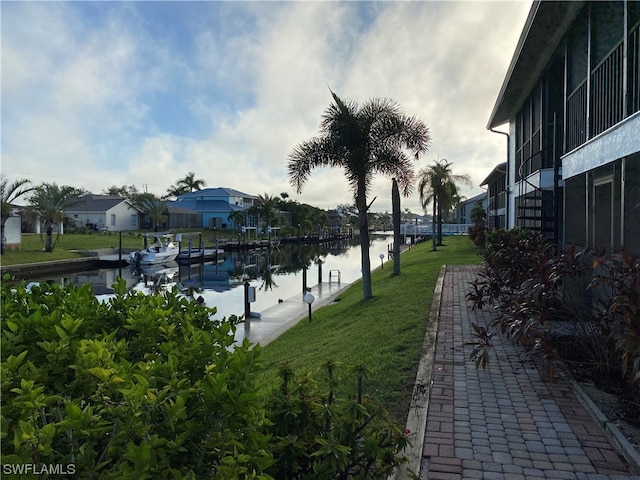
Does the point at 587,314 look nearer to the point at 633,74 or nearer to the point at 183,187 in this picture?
the point at 633,74

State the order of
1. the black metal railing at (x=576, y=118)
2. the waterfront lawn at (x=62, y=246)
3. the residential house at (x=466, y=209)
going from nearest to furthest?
1. the black metal railing at (x=576, y=118)
2. the waterfront lawn at (x=62, y=246)
3. the residential house at (x=466, y=209)

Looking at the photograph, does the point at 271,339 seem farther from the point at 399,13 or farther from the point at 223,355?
the point at 223,355

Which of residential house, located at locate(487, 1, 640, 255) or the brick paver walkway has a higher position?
residential house, located at locate(487, 1, 640, 255)

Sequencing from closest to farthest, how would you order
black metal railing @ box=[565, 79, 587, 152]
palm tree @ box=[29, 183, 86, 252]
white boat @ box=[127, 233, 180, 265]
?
black metal railing @ box=[565, 79, 587, 152] < palm tree @ box=[29, 183, 86, 252] < white boat @ box=[127, 233, 180, 265]

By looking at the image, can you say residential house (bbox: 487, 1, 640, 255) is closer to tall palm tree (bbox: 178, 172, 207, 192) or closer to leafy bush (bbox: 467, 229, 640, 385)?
leafy bush (bbox: 467, 229, 640, 385)

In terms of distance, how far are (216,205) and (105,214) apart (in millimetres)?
19785

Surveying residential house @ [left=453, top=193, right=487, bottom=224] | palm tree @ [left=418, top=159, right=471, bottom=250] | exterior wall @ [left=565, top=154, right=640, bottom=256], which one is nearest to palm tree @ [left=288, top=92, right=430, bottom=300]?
exterior wall @ [left=565, top=154, right=640, bottom=256]

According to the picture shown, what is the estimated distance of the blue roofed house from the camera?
70750mm

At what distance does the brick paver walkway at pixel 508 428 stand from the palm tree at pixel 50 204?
1406 inches

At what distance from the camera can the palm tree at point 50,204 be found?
34.1 metres

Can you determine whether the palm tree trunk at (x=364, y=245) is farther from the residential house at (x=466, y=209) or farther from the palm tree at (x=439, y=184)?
the residential house at (x=466, y=209)

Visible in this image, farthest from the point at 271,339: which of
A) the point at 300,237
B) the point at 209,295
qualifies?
the point at 300,237

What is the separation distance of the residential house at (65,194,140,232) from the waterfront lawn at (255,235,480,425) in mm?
48568

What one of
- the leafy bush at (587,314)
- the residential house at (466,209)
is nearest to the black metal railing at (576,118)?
the leafy bush at (587,314)
